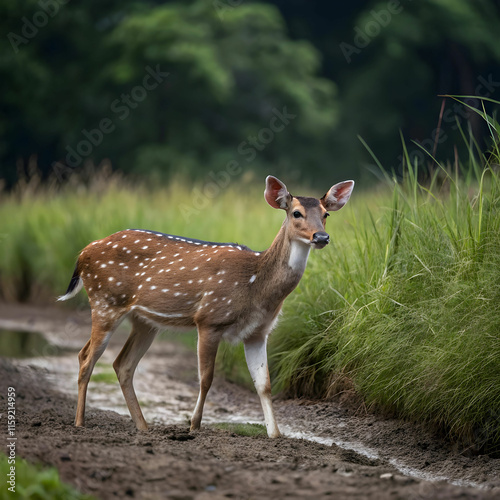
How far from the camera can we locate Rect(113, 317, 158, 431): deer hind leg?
6289mm

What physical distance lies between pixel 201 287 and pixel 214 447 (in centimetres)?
138

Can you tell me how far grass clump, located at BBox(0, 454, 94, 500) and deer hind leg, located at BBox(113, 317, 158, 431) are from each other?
7.66 feet

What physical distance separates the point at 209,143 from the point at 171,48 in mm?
3117

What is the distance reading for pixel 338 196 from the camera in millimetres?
6105

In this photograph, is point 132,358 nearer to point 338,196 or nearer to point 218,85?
point 338,196

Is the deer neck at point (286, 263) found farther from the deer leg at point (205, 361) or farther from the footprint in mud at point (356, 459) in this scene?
the footprint in mud at point (356, 459)

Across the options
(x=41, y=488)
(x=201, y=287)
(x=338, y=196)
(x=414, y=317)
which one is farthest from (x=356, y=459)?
(x=41, y=488)

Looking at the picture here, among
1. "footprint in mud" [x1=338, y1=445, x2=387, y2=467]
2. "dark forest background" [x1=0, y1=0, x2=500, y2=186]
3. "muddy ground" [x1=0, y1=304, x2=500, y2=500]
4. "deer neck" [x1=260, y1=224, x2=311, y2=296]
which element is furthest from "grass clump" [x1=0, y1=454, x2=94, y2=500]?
"dark forest background" [x1=0, y1=0, x2=500, y2=186]

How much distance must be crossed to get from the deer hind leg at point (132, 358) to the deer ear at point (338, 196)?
5.41 feet

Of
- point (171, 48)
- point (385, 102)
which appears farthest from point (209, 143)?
point (385, 102)

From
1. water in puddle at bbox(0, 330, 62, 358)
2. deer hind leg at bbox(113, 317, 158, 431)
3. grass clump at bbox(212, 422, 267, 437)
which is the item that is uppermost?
deer hind leg at bbox(113, 317, 158, 431)

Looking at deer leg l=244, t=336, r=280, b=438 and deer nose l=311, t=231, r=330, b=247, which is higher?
deer nose l=311, t=231, r=330, b=247

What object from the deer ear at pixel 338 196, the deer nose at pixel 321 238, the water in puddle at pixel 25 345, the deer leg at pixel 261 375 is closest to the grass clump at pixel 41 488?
the deer leg at pixel 261 375

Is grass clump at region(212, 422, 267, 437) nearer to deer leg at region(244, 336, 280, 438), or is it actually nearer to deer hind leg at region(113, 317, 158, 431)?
deer leg at region(244, 336, 280, 438)
